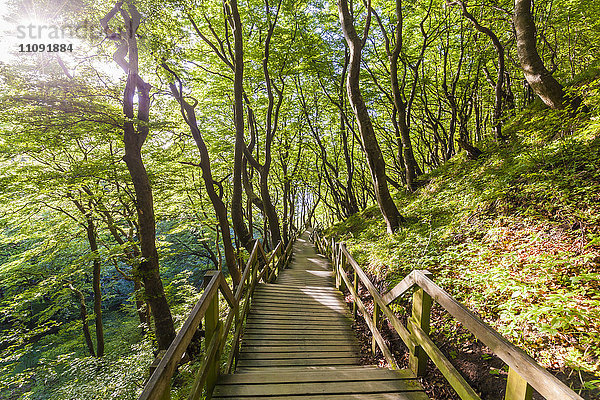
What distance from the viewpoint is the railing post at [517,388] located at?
4.78 feet

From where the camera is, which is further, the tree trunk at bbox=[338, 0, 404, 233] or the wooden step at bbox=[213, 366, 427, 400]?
the tree trunk at bbox=[338, 0, 404, 233]

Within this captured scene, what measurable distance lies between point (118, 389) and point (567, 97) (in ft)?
36.0

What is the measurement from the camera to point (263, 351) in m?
4.02

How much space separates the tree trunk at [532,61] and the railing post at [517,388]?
18.1 feet

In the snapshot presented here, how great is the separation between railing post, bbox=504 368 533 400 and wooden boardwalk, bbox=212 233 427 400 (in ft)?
3.54

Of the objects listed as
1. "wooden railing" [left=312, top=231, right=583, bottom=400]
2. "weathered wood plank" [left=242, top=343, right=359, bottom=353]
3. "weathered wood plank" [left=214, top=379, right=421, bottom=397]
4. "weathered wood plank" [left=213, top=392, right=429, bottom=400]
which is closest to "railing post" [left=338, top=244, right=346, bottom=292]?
"weathered wood plank" [left=242, top=343, right=359, bottom=353]

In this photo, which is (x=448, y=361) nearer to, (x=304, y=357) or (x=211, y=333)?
(x=211, y=333)

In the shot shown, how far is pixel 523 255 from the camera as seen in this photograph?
10.8ft

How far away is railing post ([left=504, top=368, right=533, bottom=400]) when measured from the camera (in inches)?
57.4

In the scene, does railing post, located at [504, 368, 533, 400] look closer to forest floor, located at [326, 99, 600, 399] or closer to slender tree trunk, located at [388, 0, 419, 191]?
forest floor, located at [326, 99, 600, 399]

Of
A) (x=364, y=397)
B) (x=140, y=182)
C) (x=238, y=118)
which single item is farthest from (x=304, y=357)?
(x=238, y=118)

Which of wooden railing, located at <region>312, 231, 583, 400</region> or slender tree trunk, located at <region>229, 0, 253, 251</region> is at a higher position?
slender tree trunk, located at <region>229, 0, 253, 251</region>

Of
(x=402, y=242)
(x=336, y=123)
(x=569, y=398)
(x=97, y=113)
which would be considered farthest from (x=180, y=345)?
(x=336, y=123)

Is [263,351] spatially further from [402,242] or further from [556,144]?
[556,144]
